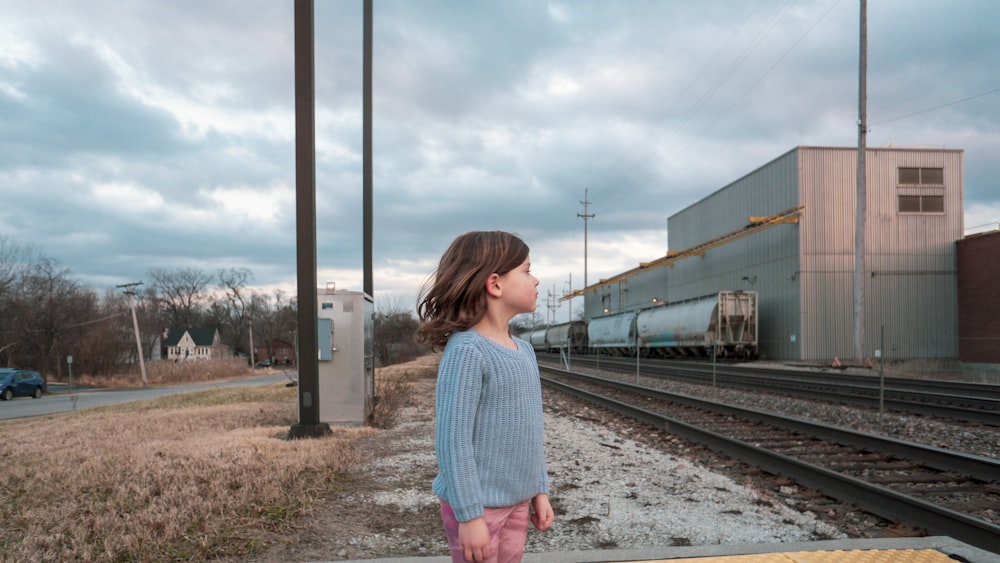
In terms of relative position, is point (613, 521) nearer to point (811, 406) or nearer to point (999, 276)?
point (811, 406)

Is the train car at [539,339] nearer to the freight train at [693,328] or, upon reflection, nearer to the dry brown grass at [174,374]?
the freight train at [693,328]

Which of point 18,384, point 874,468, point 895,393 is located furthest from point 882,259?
point 18,384

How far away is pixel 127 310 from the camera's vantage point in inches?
2940

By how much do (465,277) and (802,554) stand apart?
2.60 metres

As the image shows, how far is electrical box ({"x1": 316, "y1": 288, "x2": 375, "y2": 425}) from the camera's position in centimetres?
1006

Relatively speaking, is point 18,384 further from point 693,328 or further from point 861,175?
point 861,175

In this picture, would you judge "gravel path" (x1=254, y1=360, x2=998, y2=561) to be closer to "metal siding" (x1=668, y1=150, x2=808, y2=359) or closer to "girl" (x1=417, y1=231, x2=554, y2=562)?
"girl" (x1=417, y1=231, x2=554, y2=562)

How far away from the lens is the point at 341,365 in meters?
10.1

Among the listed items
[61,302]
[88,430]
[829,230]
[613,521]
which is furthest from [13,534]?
[61,302]

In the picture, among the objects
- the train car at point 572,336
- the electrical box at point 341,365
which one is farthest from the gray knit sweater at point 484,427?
the train car at point 572,336

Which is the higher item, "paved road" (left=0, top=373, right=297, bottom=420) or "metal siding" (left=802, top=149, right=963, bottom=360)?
"metal siding" (left=802, top=149, right=963, bottom=360)

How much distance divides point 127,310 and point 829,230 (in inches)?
2762

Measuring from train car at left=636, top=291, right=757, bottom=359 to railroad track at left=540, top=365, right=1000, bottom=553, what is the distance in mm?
21493

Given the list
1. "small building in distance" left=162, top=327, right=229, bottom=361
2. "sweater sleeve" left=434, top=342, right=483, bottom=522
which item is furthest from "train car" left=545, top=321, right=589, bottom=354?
"sweater sleeve" left=434, top=342, right=483, bottom=522
